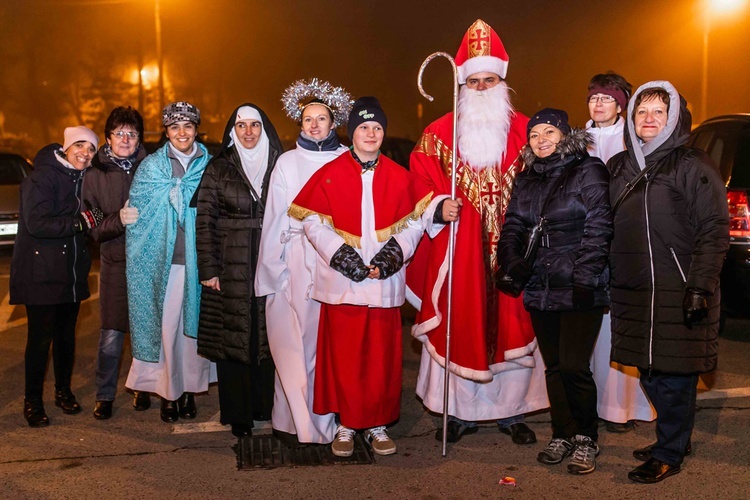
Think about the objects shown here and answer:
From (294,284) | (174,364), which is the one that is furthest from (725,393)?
(174,364)

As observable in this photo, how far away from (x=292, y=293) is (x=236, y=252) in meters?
0.50

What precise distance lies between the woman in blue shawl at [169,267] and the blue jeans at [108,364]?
7.5 inches

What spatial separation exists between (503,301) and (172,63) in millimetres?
26222

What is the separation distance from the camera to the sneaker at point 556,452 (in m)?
4.91

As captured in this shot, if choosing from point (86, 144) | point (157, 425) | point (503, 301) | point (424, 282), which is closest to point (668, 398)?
point (503, 301)

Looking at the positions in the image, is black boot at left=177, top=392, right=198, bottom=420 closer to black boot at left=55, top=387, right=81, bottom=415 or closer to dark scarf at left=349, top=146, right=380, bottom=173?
black boot at left=55, top=387, right=81, bottom=415

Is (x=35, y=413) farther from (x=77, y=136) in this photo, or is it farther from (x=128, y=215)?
(x=77, y=136)

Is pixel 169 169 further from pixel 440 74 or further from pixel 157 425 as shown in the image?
pixel 440 74

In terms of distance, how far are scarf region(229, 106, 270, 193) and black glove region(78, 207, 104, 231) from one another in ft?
3.72

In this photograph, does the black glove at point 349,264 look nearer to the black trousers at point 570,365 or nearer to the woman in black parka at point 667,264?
the black trousers at point 570,365

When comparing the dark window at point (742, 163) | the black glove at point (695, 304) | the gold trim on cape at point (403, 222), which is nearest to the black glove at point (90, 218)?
the gold trim on cape at point (403, 222)

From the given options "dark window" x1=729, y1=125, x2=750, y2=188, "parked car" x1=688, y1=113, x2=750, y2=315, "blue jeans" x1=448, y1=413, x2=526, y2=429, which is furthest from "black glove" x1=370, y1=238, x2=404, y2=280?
"dark window" x1=729, y1=125, x2=750, y2=188

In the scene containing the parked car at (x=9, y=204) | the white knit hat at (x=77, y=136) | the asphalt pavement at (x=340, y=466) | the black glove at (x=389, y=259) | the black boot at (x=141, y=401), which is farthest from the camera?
the parked car at (x=9, y=204)

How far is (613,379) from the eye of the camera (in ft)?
18.4
